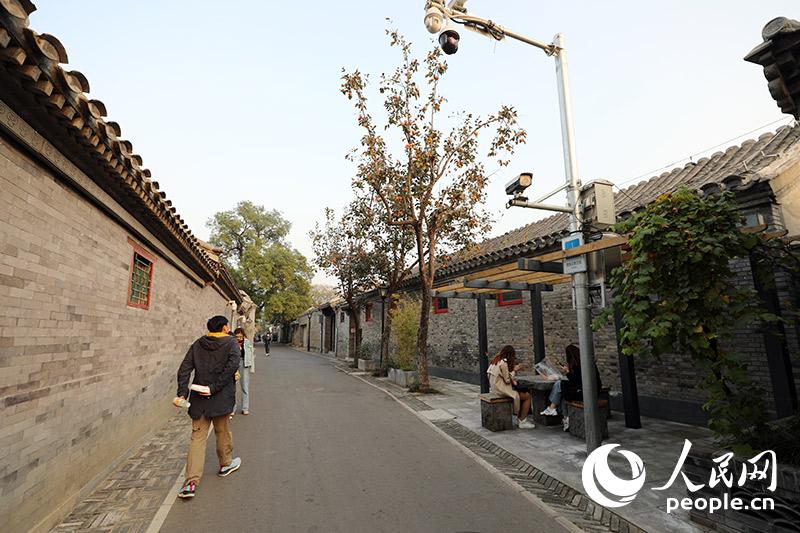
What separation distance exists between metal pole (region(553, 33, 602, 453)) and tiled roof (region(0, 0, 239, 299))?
5.72 m

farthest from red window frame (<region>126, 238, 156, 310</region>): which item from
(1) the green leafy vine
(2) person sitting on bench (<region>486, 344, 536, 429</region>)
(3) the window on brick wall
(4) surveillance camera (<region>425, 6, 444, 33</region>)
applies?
(1) the green leafy vine

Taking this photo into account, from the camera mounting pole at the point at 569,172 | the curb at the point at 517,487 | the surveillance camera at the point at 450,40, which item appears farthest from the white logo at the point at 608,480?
the surveillance camera at the point at 450,40

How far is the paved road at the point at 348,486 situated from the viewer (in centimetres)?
375

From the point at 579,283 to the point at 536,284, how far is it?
11.8 feet

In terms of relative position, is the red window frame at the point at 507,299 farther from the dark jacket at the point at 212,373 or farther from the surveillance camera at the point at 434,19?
the dark jacket at the point at 212,373

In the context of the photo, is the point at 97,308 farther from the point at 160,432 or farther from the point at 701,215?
the point at 701,215

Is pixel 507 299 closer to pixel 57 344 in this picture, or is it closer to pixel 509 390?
pixel 509 390

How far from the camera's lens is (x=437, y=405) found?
9695 mm

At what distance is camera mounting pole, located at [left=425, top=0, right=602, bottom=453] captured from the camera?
5.42 m

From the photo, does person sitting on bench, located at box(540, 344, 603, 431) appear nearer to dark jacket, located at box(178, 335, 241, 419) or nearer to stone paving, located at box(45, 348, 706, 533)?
stone paving, located at box(45, 348, 706, 533)

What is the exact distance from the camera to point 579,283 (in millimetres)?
5723

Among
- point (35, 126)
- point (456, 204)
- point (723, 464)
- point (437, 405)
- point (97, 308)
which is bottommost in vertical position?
point (437, 405)

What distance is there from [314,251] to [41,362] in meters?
17.8

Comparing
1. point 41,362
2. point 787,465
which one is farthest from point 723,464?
point 41,362
